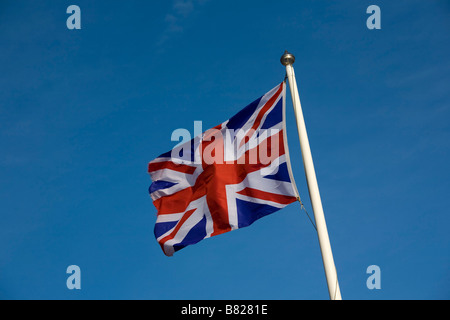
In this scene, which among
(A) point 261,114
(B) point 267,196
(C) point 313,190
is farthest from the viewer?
(A) point 261,114

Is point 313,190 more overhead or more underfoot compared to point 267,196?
more underfoot

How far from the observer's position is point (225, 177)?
13.5 metres

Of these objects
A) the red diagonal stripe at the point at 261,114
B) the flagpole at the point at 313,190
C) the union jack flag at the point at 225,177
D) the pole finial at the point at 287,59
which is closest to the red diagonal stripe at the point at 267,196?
the union jack flag at the point at 225,177

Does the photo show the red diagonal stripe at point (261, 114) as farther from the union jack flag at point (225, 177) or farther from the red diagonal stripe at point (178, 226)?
the red diagonal stripe at point (178, 226)

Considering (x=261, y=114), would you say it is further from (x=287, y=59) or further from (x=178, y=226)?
(x=178, y=226)

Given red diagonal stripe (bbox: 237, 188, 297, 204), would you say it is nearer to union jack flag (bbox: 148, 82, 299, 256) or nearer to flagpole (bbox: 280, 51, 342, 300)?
union jack flag (bbox: 148, 82, 299, 256)

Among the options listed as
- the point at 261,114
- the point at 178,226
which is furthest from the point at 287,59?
the point at 178,226

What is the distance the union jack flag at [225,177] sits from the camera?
12703 mm

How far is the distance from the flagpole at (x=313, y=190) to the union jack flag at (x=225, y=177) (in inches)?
29.3

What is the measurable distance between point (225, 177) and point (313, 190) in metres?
3.32

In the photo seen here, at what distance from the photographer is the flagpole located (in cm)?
982
